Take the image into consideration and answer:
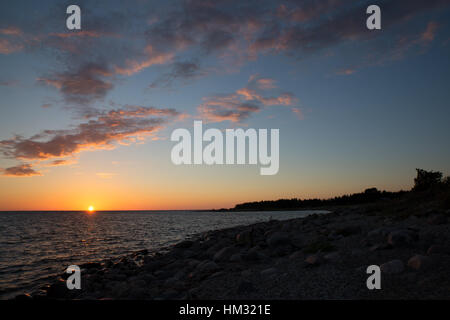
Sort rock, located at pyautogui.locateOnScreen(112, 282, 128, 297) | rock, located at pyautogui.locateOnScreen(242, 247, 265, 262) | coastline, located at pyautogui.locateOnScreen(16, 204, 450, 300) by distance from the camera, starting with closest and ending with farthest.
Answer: coastline, located at pyautogui.locateOnScreen(16, 204, 450, 300) → rock, located at pyautogui.locateOnScreen(112, 282, 128, 297) → rock, located at pyautogui.locateOnScreen(242, 247, 265, 262)

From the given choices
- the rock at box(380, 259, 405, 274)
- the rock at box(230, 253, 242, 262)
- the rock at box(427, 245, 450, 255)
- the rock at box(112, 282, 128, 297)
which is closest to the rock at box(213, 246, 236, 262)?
the rock at box(230, 253, 242, 262)

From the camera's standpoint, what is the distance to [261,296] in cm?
687

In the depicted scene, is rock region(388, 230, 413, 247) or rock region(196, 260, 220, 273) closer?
rock region(388, 230, 413, 247)

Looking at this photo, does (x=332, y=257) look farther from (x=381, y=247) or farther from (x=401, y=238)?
(x=401, y=238)

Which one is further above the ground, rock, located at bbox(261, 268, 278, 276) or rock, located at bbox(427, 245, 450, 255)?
rock, located at bbox(427, 245, 450, 255)

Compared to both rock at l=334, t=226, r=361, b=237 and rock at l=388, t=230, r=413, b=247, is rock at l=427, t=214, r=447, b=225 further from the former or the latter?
rock at l=388, t=230, r=413, b=247

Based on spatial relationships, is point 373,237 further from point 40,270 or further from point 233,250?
point 40,270

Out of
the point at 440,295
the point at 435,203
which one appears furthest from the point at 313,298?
the point at 435,203

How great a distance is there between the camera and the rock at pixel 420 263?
6762mm

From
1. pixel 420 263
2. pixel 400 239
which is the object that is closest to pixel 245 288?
pixel 420 263

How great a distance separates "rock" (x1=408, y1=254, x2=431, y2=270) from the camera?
6.76m

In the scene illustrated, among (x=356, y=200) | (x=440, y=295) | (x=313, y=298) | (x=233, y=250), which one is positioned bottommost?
(x=356, y=200)

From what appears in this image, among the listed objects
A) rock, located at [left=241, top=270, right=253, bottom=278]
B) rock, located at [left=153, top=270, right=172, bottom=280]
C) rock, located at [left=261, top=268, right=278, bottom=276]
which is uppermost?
rock, located at [left=261, top=268, right=278, bottom=276]
